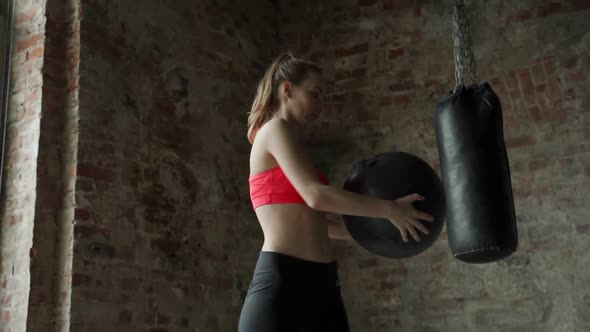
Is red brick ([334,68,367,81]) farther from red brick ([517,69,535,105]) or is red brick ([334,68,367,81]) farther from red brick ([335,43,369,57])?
red brick ([517,69,535,105])

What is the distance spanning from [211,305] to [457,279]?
5.11 ft

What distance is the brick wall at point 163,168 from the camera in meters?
4.12

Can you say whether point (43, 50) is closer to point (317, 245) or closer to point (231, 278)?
point (231, 278)

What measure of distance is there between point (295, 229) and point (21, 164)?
1999mm

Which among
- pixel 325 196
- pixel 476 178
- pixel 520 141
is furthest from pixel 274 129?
pixel 520 141

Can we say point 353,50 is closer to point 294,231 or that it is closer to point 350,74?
point 350,74

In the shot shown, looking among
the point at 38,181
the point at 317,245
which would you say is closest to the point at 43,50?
the point at 38,181

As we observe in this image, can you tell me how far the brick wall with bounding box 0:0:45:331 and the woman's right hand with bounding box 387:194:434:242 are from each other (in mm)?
2088

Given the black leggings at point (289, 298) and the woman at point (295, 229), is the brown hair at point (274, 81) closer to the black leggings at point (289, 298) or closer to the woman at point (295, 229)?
the woman at point (295, 229)

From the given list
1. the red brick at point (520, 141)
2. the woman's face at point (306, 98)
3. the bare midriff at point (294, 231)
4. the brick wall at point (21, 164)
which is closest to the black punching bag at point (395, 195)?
the bare midriff at point (294, 231)

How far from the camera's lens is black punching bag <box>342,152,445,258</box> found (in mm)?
2791

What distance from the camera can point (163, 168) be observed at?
4574mm

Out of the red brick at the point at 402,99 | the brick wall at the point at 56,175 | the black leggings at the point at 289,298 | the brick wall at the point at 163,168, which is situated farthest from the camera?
the red brick at the point at 402,99

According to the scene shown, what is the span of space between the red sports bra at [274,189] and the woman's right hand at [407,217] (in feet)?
0.96
